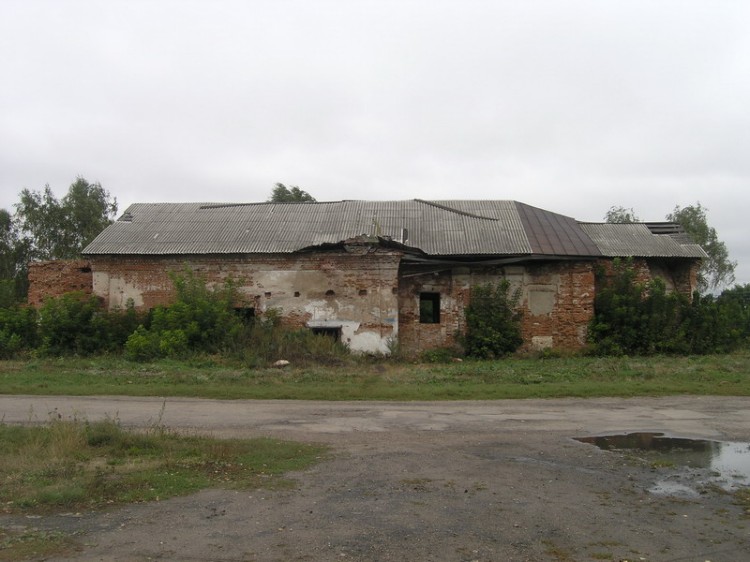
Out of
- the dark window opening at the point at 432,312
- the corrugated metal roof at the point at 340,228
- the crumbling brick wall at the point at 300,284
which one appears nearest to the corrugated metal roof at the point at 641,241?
the corrugated metal roof at the point at 340,228

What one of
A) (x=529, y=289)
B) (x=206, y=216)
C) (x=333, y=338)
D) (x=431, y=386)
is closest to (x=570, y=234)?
(x=529, y=289)

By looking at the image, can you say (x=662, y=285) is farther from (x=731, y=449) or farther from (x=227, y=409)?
(x=227, y=409)

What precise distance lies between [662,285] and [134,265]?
18389 mm

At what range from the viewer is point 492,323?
20.6m

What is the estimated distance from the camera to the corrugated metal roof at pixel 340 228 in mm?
21609

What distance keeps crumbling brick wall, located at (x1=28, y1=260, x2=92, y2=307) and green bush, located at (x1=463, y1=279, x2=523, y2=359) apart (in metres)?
14.1

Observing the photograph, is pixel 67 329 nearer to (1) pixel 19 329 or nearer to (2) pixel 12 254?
(1) pixel 19 329

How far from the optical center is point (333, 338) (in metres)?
20.3

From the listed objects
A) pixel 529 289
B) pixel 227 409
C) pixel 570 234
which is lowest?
pixel 227 409

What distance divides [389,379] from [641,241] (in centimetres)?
1338

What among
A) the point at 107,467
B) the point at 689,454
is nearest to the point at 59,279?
the point at 107,467

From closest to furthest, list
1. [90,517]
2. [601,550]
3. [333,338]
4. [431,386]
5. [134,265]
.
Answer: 1. [601,550]
2. [90,517]
3. [431,386]
4. [333,338]
5. [134,265]

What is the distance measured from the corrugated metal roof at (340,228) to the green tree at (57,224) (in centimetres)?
1318

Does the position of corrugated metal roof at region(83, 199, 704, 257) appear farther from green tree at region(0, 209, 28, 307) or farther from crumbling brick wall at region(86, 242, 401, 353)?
green tree at region(0, 209, 28, 307)
